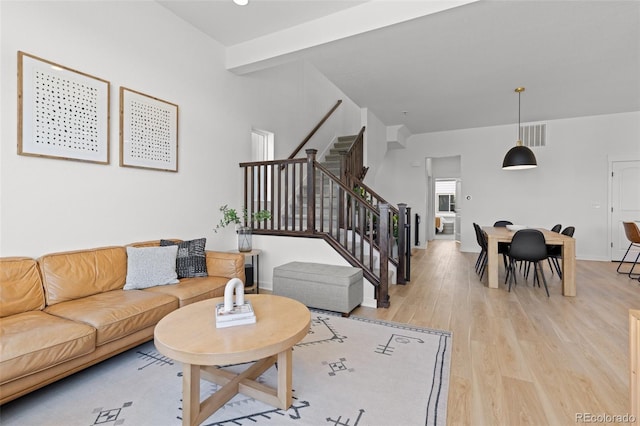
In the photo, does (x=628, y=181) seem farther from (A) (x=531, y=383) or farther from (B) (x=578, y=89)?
(A) (x=531, y=383)

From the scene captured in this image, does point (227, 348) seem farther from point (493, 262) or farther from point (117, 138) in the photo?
point (493, 262)

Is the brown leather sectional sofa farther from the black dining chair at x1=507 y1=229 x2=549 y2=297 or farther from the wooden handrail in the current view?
the black dining chair at x1=507 y1=229 x2=549 y2=297

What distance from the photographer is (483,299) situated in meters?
3.75

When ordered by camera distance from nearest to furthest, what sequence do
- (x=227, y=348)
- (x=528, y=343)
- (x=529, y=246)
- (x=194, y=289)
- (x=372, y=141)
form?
1. (x=227, y=348)
2. (x=528, y=343)
3. (x=194, y=289)
4. (x=529, y=246)
5. (x=372, y=141)

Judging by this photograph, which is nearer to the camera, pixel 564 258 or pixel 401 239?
pixel 564 258

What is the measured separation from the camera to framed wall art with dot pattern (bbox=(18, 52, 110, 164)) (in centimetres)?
231

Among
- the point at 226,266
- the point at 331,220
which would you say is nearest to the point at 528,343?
the point at 331,220

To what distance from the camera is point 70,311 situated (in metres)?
2.05

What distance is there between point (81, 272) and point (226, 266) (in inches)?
46.1

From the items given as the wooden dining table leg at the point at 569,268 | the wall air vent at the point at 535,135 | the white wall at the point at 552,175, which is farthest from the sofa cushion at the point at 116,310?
the wall air vent at the point at 535,135

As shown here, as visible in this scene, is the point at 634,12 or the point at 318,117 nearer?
the point at 634,12

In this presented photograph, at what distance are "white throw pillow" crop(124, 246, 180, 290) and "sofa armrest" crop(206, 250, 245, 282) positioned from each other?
38 centimetres

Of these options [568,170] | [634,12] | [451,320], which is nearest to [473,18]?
[634,12]

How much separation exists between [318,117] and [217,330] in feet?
18.7
